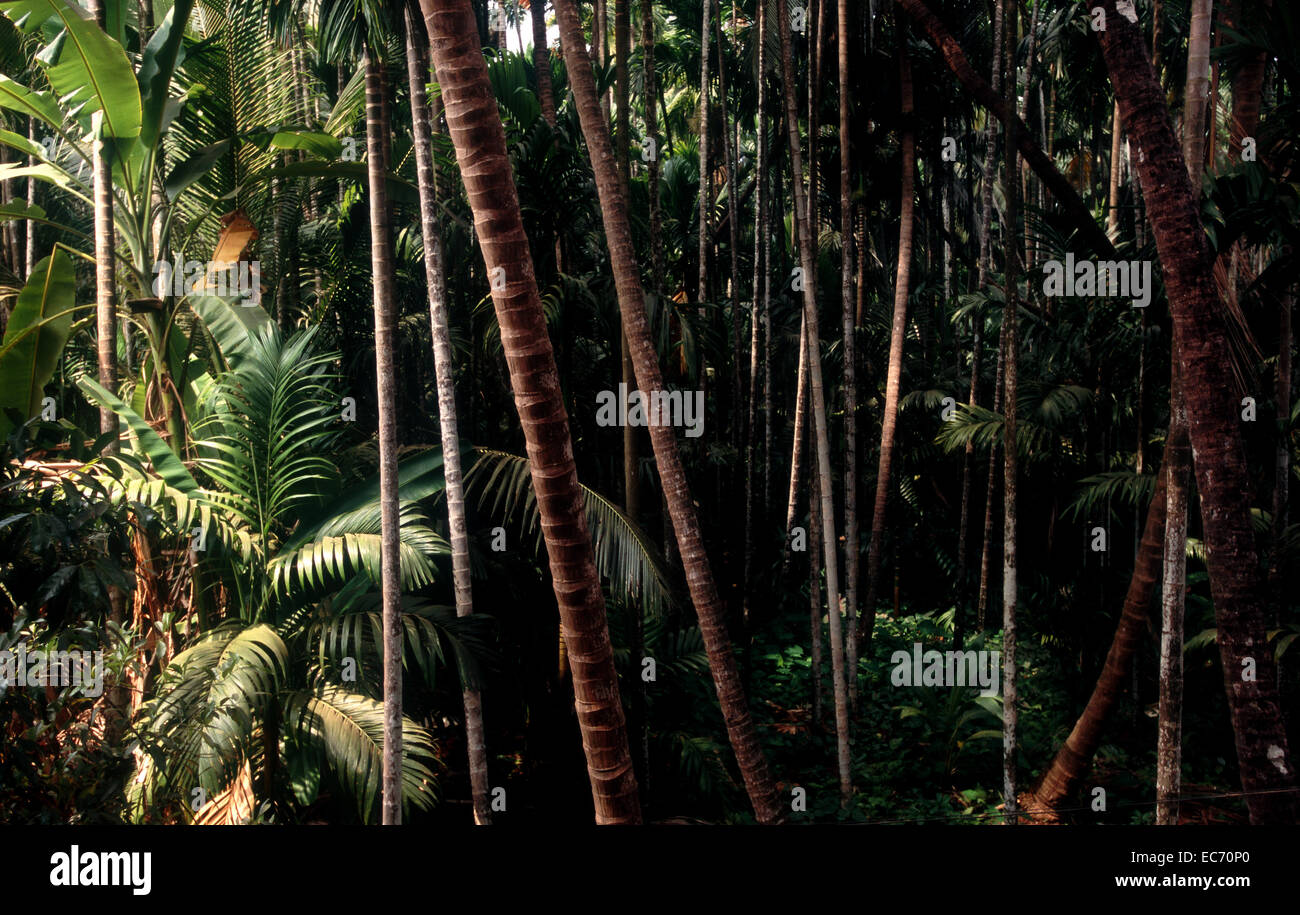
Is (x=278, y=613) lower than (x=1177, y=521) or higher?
lower

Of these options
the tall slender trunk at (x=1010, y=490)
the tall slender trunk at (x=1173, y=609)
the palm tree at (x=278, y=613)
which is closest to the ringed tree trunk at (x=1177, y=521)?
the tall slender trunk at (x=1173, y=609)

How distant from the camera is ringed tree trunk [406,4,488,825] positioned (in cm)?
480

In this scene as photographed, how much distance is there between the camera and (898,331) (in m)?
8.36

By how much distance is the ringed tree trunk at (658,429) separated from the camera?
421 centimetres

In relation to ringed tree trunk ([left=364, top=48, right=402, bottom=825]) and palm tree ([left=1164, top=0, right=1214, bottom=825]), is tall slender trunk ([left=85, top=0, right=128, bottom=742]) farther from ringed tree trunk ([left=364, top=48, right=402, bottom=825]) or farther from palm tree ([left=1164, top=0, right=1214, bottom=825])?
palm tree ([left=1164, top=0, right=1214, bottom=825])

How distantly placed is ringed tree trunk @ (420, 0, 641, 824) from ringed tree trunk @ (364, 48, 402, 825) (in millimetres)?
1161

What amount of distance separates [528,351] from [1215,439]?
3095mm

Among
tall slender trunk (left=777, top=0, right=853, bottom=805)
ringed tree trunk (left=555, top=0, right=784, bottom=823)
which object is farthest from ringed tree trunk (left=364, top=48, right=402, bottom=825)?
tall slender trunk (left=777, top=0, right=853, bottom=805)

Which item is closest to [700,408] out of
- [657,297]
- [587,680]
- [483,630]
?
[657,297]

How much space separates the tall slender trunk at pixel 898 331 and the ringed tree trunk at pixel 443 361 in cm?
430

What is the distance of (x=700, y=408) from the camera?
25.8ft

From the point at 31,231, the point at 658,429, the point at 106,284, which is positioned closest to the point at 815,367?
the point at 658,429

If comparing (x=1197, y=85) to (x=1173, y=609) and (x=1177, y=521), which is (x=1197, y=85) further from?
(x=1173, y=609)

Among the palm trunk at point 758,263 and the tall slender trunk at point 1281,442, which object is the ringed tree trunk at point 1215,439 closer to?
the tall slender trunk at point 1281,442
